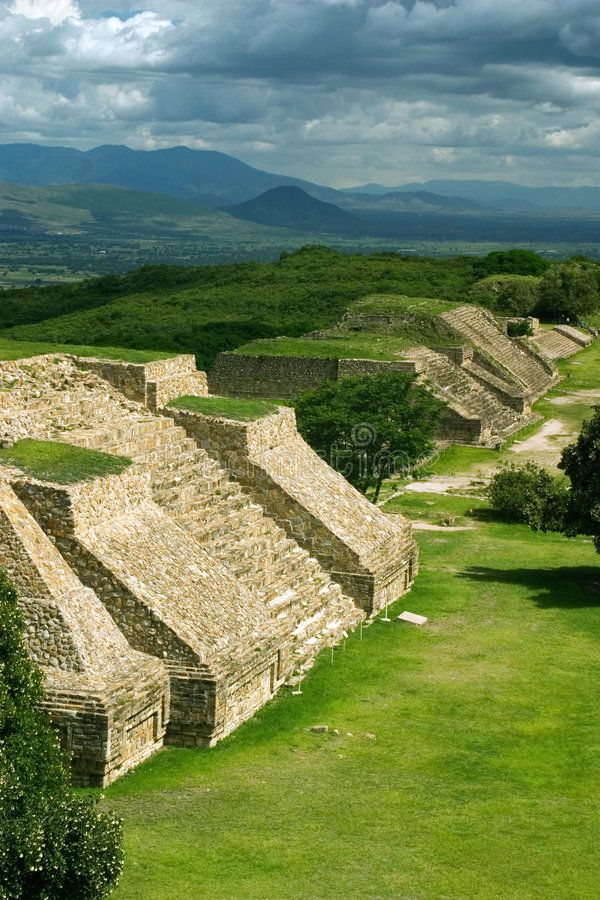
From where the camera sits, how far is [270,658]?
1788 cm

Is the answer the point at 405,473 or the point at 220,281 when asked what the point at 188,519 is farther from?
the point at 220,281

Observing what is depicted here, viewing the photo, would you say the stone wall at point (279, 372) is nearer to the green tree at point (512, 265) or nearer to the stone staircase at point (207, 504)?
the stone staircase at point (207, 504)

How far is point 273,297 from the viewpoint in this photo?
79562 mm

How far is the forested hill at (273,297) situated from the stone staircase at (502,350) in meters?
7.38

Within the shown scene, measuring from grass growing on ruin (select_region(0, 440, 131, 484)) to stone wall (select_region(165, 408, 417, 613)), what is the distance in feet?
11.9

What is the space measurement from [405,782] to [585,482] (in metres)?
9.90

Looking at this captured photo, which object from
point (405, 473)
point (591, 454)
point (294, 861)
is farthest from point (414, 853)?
point (405, 473)

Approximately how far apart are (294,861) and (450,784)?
9.17 ft

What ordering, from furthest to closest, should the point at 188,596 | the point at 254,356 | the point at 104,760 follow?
the point at 254,356 < the point at 188,596 < the point at 104,760

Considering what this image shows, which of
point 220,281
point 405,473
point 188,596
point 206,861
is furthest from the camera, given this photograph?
point 220,281

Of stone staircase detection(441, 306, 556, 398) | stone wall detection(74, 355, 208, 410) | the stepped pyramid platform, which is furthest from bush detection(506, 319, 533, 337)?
stone wall detection(74, 355, 208, 410)

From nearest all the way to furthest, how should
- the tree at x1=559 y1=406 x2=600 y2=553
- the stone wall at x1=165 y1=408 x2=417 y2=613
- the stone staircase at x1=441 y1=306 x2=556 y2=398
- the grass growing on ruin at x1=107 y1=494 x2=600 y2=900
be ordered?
the grass growing on ruin at x1=107 y1=494 x2=600 y2=900, the stone wall at x1=165 y1=408 x2=417 y2=613, the tree at x1=559 y1=406 x2=600 y2=553, the stone staircase at x1=441 y1=306 x2=556 y2=398

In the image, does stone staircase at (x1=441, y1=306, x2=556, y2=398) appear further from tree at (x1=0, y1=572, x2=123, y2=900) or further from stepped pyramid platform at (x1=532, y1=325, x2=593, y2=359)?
tree at (x1=0, y1=572, x2=123, y2=900)

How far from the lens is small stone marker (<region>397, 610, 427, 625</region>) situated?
22.0m
